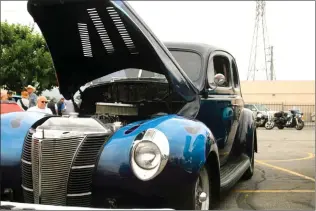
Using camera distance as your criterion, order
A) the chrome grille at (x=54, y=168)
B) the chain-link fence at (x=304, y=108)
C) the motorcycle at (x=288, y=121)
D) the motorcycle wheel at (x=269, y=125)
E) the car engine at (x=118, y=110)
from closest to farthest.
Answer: the chrome grille at (x=54, y=168)
the car engine at (x=118, y=110)
the motorcycle at (x=288, y=121)
the motorcycle wheel at (x=269, y=125)
the chain-link fence at (x=304, y=108)

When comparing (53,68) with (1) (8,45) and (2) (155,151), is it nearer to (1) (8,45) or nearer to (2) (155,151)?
(1) (8,45)

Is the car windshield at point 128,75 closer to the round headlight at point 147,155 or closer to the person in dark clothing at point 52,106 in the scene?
the person in dark clothing at point 52,106

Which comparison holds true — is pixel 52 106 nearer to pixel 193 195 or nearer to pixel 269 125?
pixel 193 195

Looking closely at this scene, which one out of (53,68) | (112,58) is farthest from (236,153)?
A: (53,68)

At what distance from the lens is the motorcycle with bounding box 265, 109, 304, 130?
767 inches

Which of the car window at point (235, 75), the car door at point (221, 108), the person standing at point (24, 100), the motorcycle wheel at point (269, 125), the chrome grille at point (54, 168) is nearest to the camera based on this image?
the chrome grille at point (54, 168)

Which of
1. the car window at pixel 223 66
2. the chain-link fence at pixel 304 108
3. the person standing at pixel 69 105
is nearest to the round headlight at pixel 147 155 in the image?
the person standing at pixel 69 105

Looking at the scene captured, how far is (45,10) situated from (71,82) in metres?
1.23

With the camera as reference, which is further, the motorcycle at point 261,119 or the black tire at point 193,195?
the motorcycle at point 261,119

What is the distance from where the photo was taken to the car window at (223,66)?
4816 millimetres

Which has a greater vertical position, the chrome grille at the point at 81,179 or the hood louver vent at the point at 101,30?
the hood louver vent at the point at 101,30

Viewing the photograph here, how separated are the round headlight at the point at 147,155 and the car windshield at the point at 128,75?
1.50 meters

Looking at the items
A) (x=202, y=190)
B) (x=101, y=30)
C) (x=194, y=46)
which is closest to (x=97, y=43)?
(x=101, y=30)

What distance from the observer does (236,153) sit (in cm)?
509
